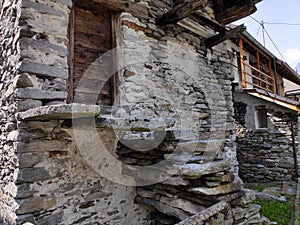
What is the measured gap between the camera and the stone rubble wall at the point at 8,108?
7.20 feet

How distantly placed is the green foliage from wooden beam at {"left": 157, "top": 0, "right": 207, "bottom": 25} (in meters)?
3.42

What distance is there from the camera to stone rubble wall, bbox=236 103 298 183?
616cm

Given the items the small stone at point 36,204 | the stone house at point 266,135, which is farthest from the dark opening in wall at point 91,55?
the stone house at point 266,135

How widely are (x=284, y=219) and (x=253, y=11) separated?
149 inches

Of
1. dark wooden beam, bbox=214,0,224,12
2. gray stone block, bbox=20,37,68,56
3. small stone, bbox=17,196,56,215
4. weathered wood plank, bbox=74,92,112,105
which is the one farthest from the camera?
dark wooden beam, bbox=214,0,224,12

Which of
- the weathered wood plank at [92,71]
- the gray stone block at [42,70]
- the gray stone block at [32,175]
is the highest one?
the weathered wood plank at [92,71]

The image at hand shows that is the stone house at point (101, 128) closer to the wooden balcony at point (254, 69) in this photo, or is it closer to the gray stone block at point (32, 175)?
the gray stone block at point (32, 175)

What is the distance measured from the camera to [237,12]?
455cm

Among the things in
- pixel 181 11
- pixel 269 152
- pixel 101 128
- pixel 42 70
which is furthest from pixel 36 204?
pixel 269 152

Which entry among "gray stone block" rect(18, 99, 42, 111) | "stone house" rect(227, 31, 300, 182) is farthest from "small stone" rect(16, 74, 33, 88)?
"stone house" rect(227, 31, 300, 182)

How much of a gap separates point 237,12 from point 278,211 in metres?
3.80

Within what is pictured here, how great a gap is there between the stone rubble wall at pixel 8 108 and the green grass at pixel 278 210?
12.0 feet

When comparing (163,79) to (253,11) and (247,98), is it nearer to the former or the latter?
(253,11)

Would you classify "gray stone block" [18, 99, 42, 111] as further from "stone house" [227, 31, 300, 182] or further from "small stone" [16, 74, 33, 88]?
"stone house" [227, 31, 300, 182]
